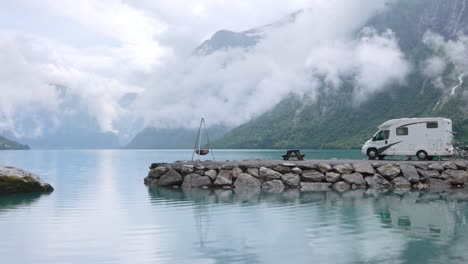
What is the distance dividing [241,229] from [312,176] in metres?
17.3

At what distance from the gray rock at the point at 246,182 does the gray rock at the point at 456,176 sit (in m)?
13.5

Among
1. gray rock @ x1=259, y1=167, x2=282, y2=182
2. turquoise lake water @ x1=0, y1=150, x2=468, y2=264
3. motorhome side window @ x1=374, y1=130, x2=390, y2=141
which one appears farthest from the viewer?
motorhome side window @ x1=374, y1=130, x2=390, y2=141

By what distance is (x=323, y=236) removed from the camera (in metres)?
14.5

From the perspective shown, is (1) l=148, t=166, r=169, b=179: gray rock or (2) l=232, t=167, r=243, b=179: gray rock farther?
(1) l=148, t=166, r=169, b=179: gray rock

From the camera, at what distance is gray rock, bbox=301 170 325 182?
106ft

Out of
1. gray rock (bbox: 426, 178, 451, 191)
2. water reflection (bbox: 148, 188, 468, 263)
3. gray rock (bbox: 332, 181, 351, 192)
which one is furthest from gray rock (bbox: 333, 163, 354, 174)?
gray rock (bbox: 426, 178, 451, 191)

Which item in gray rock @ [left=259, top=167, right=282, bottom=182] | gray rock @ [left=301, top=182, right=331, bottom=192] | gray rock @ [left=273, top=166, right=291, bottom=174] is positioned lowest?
gray rock @ [left=301, top=182, right=331, bottom=192]

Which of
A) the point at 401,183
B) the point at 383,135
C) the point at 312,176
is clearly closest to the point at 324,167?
the point at 312,176

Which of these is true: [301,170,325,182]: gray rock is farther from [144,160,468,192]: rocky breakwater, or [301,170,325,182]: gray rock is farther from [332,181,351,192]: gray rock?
[332,181,351,192]: gray rock

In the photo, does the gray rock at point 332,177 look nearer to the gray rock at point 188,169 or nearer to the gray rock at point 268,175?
the gray rock at point 268,175

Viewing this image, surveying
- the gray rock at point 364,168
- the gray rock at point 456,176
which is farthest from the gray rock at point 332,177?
the gray rock at point 456,176

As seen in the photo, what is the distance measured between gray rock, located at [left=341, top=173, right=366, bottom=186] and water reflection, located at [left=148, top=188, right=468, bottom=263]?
4.02 meters

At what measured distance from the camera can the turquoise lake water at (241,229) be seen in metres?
12.0

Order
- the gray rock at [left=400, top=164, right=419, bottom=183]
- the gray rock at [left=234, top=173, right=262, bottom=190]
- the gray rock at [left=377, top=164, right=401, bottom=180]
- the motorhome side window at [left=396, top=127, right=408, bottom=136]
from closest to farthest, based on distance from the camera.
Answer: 1. the gray rock at [left=400, top=164, right=419, bottom=183]
2. the gray rock at [left=234, top=173, right=262, bottom=190]
3. the gray rock at [left=377, top=164, right=401, bottom=180]
4. the motorhome side window at [left=396, top=127, right=408, bottom=136]
